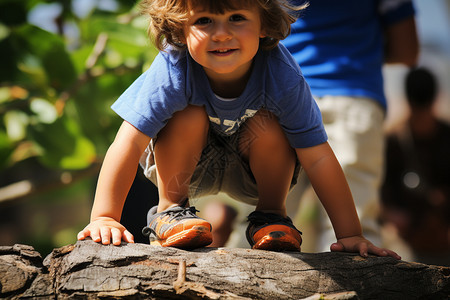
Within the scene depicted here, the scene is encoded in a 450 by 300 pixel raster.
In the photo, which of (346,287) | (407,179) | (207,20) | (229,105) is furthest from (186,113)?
(407,179)

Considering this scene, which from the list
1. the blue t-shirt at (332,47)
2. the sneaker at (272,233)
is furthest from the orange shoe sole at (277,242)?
the blue t-shirt at (332,47)

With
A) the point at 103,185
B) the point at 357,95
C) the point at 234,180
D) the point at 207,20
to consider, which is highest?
the point at 357,95

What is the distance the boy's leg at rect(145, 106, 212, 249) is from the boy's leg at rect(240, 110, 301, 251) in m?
0.13

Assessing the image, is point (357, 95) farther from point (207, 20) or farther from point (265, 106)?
point (207, 20)

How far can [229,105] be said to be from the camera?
4.81ft

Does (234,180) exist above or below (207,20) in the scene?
below

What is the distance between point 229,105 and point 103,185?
1.21ft

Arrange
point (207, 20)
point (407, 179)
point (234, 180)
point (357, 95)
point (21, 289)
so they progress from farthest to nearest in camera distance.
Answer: point (407, 179), point (357, 95), point (234, 180), point (207, 20), point (21, 289)

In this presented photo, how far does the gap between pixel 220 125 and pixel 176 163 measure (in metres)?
0.15

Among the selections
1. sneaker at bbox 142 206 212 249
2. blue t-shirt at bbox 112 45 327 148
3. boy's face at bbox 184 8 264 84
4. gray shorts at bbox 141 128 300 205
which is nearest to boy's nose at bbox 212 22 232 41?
boy's face at bbox 184 8 264 84

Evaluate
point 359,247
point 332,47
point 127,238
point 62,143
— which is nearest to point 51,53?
point 62,143

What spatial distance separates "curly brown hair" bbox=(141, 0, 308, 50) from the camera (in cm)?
137

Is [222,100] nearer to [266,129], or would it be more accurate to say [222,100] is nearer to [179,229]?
[266,129]

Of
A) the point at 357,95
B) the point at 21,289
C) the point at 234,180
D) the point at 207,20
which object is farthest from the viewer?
the point at 357,95
